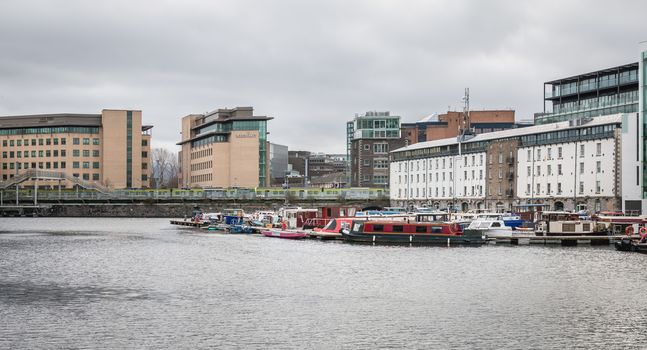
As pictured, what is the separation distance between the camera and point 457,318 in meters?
47.0

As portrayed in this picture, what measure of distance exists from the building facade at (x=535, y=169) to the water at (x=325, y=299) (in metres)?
46.5

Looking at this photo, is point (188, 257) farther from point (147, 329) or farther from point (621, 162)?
point (621, 162)

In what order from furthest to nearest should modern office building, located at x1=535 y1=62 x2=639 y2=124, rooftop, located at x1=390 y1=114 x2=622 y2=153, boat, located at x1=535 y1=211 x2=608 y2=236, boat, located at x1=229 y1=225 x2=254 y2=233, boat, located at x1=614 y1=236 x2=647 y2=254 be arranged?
modern office building, located at x1=535 y1=62 x2=639 y2=124, rooftop, located at x1=390 y1=114 x2=622 y2=153, boat, located at x1=229 y1=225 x2=254 y2=233, boat, located at x1=535 y1=211 x2=608 y2=236, boat, located at x1=614 y1=236 x2=647 y2=254

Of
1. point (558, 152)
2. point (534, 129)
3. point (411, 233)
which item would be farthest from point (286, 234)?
point (534, 129)

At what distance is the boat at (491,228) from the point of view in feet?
339

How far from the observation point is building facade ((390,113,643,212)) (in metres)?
135

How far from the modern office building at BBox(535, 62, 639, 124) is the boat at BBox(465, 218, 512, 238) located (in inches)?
2433

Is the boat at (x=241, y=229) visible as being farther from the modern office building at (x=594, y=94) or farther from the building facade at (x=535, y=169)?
the modern office building at (x=594, y=94)

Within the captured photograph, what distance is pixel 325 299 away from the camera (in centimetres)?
5394

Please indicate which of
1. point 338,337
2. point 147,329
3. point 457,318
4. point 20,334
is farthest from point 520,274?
point 20,334

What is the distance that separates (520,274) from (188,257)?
1284 inches

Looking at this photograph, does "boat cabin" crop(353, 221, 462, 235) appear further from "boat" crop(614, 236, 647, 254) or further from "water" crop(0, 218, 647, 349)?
"boat" crop(614, 236, 647, 254)

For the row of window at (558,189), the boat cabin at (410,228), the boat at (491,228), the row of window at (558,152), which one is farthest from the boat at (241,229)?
the row of window at (558,152)

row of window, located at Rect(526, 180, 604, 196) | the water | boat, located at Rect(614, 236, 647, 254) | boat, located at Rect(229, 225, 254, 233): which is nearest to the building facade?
row of window, located at Rect(526, 180, 604, 196)
